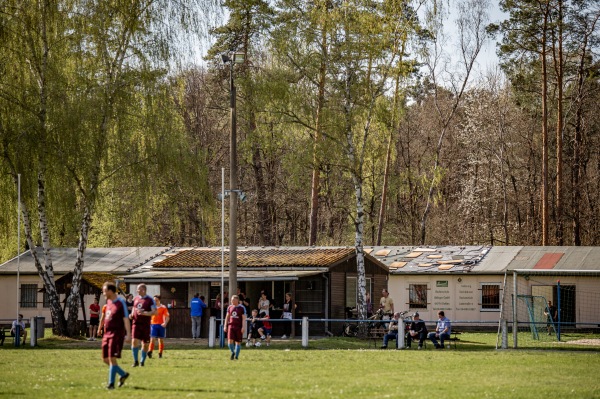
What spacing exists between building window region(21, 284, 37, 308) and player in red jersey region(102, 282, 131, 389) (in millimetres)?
32022

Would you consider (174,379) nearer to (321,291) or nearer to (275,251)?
(321,291)

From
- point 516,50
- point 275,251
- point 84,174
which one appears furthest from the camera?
point 516,50

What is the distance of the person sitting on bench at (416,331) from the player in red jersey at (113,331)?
47.5 ft

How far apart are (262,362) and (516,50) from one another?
29710 millimetres

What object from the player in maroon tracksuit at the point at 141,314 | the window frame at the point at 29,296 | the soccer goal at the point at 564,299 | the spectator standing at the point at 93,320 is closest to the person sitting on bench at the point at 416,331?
the soccer goal at the point at 564,299

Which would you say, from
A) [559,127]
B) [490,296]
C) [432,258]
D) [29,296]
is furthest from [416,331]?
[29,296]

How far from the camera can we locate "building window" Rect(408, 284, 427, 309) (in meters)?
42.7

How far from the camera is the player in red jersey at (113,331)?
604 inches

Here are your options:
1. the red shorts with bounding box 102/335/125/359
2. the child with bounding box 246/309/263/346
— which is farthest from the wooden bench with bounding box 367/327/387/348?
the red shorts with bounding box 102/335/125/359

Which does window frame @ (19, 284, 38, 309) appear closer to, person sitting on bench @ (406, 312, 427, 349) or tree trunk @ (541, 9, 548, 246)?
person sitting on bench @ (406, 312, 427, 349)

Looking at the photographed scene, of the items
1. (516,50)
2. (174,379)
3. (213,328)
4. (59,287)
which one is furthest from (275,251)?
(174,379)

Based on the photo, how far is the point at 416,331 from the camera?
1145 inches

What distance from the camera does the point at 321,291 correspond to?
35.9 meters

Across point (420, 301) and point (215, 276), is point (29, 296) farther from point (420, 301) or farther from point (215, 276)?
point (420, 301)
